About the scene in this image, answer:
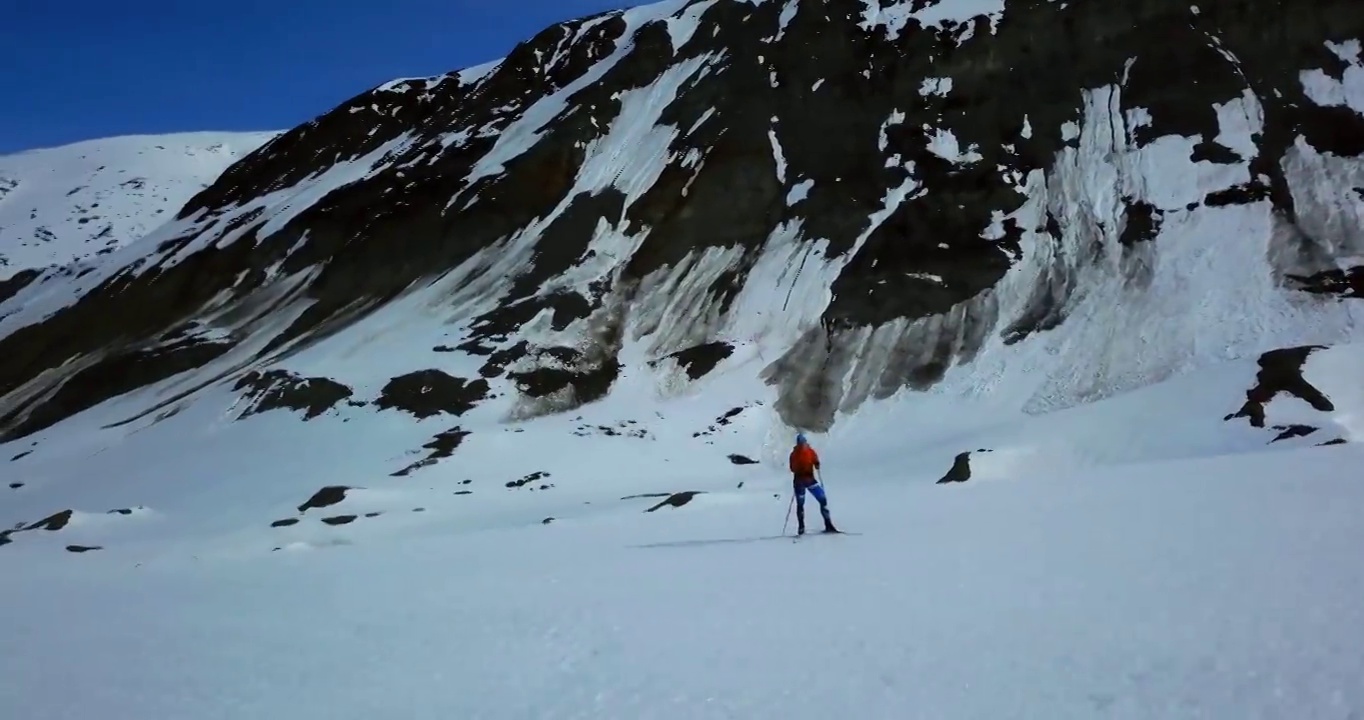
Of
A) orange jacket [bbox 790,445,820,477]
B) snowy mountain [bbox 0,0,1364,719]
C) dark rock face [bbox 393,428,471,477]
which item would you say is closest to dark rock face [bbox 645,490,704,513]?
snowy mountain [bbox 0,0,1364,719]

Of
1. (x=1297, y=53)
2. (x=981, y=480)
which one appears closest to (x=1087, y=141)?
(x=1297, y=53)

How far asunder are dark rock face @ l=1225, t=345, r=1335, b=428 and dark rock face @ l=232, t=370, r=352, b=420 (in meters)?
37.9

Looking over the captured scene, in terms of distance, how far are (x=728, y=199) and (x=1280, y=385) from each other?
1411 inches

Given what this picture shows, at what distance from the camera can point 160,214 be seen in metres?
182

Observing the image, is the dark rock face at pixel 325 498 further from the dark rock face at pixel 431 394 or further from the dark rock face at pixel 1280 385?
the dark rock face at pixel 1280 385

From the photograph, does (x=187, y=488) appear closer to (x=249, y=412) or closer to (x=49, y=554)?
(x=249, y=412)

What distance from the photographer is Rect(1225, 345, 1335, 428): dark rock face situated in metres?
28.3

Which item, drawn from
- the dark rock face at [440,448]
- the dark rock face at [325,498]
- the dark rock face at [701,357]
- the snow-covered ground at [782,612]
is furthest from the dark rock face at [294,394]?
the snow-covered ground at [782,612]

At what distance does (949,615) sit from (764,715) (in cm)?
273

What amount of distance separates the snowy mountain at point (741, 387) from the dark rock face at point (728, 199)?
0.33 metres

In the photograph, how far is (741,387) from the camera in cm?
4662

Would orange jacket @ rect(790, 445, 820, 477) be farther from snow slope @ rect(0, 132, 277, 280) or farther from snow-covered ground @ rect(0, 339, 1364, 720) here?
snow slope @ rect(0, 132, 277, 280)

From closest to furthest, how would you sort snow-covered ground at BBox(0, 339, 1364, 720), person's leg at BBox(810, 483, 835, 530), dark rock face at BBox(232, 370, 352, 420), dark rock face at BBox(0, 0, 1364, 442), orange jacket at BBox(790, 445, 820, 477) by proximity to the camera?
snow-covered ground at BBox(0, 339, 1364, 720) < person's leg at BBox(810, 483, 835, 530) < orange jacket at BBox(790, 445, 820, 477) < dark rock face at BBox(232, 370, 352, 420) < dark rock face at BBox(0, 0, 1364, 442)

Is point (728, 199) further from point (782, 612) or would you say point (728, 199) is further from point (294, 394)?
point (782, 612)
